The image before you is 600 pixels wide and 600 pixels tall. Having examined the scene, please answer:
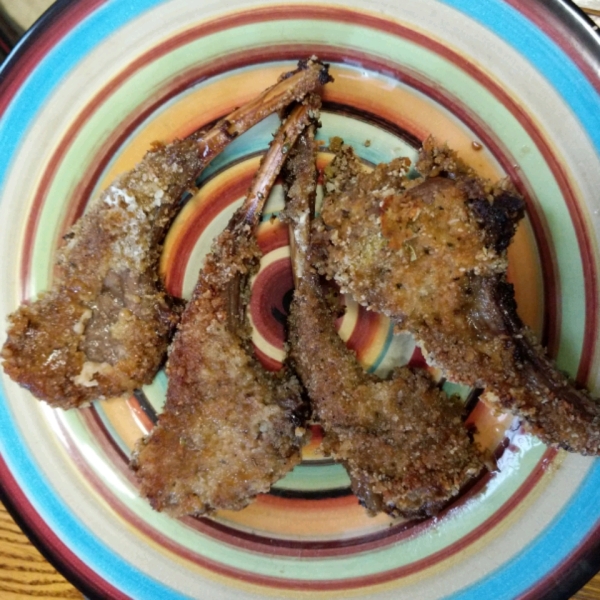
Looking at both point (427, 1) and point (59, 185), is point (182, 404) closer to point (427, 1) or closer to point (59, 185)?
point (59, 185)

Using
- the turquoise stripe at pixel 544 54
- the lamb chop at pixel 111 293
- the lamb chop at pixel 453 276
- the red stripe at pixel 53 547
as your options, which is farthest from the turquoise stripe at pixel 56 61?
the red stripe at pixel 53 547

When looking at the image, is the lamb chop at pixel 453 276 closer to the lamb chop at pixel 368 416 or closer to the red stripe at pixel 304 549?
the lamb chop at pixel 368 416

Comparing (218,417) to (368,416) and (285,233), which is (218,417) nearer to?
(368,416)

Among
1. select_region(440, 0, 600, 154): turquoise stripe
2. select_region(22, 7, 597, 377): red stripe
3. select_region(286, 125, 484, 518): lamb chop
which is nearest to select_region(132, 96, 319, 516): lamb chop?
select_region(286, 125, 484, 518): lamb chop

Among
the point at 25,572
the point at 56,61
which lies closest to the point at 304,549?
the point at 25,572

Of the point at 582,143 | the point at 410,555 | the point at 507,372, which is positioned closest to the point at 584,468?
the point at 507,372
